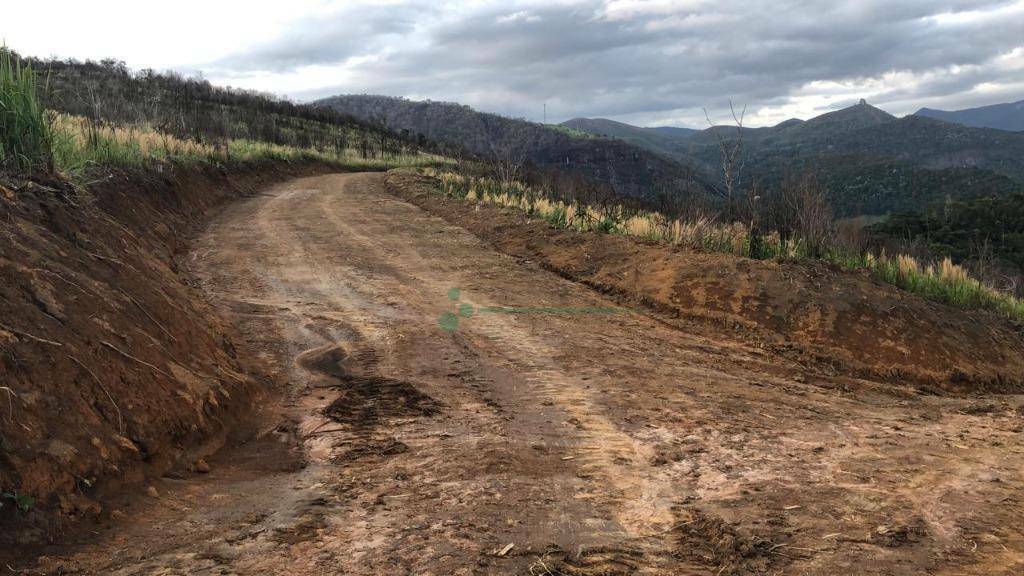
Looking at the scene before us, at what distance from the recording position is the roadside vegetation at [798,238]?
8.88 meters

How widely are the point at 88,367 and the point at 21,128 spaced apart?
3968mm

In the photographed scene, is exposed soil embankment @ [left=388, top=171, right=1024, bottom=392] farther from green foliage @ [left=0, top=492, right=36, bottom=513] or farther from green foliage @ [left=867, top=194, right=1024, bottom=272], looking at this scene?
green foliage @ [left=867, top=194, right=1024, bottom=272]

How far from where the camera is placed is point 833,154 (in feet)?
366

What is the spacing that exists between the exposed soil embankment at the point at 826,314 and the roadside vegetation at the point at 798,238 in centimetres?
66

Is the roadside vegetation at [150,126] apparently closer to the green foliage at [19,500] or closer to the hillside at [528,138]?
the green foliage at [19,500]

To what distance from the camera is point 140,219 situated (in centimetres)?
977

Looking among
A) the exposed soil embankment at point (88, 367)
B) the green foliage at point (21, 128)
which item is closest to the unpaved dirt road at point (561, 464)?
the exposed soil embankment at point (88, 367)

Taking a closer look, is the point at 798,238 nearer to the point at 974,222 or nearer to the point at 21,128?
the point at 21,128

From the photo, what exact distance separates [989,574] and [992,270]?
38.2ft

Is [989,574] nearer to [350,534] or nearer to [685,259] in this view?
[350,534]

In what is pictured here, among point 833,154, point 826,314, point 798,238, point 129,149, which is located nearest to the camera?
point 826,314

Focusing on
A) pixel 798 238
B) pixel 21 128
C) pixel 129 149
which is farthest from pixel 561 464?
pixel 129 149

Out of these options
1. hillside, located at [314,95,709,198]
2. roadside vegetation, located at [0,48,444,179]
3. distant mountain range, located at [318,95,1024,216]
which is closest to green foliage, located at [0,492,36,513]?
roadside vegetation, located at [0,48,444,179]

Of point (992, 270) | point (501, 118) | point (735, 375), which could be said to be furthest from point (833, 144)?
point (735, 375)
